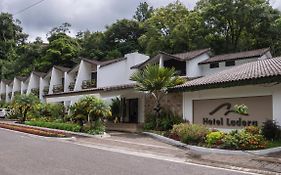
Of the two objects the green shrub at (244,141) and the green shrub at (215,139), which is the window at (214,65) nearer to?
the green shrub at (215,139)

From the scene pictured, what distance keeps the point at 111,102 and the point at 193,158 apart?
57.8ft

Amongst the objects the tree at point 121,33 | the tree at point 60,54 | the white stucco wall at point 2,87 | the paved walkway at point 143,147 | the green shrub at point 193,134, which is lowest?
the paved walkway at point 143,147

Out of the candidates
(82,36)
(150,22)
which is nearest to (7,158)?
(150,22)

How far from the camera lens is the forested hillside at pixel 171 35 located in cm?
4650

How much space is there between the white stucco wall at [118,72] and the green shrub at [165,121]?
47.9 ft

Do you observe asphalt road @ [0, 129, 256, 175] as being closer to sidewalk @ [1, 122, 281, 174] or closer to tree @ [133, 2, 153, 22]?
sidewalk @ [1, 122, 281, 174]

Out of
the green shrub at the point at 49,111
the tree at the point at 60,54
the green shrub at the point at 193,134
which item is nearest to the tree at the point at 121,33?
the tree at the point at 60,54

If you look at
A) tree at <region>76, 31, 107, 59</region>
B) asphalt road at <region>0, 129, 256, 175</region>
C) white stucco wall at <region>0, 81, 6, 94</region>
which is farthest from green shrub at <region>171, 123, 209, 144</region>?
white stucco wall at <region>0, 81, 6, 94</region>

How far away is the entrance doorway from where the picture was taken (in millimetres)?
30823

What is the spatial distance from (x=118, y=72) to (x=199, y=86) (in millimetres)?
20759

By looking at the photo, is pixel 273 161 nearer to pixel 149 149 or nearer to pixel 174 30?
pixel 149 149

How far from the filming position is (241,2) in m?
46.0

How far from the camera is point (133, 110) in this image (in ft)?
103

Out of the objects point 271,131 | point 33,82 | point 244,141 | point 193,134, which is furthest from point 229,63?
point 33,82
